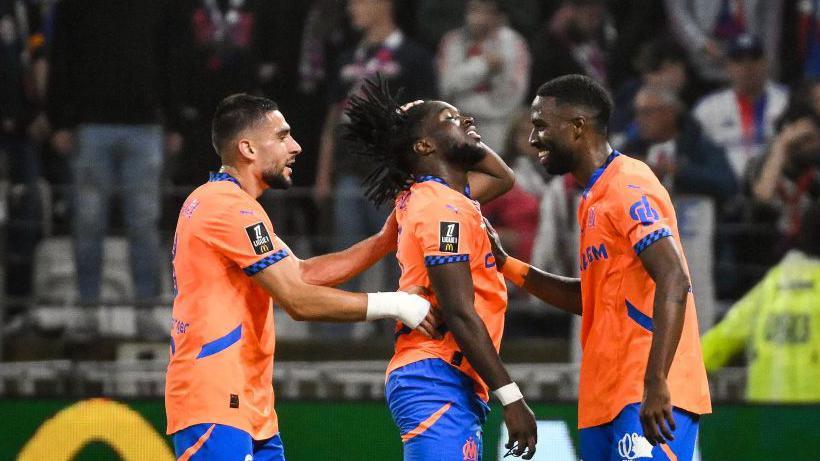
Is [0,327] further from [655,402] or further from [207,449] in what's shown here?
[655,402]

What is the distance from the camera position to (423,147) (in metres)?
4.91

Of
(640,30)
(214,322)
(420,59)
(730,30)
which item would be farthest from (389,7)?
(214,322)

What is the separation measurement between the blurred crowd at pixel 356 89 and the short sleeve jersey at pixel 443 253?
310 cm

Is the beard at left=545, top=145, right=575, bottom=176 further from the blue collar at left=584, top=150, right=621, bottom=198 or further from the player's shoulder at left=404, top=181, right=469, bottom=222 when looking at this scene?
the player's shoulder at left=404, top=181, right=469, bottom=222

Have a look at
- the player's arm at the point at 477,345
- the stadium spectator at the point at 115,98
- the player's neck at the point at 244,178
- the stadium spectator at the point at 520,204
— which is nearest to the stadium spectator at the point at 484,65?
the stadium spectator at the point at 520,204

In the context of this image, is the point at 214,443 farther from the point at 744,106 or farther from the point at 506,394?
the point at 744,106

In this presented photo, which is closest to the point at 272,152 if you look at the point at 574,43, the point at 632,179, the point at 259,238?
the point at 259,238

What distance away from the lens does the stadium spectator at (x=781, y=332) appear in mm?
7273

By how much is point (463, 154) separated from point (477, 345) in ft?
2.54

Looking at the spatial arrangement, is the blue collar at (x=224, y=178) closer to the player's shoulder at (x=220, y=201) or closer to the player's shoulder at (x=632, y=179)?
the player's shoulder at (x=220, y=201)

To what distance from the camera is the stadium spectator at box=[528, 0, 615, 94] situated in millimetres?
8734

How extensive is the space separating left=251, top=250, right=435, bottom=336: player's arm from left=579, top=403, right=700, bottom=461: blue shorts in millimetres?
747

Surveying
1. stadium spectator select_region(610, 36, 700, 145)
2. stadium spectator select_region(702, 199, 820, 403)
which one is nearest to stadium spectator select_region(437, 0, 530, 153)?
stadium spectator select_region(610, 36, 700, 145)

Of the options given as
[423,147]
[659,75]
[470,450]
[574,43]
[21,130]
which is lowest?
[470,450]
